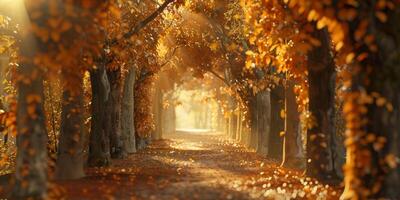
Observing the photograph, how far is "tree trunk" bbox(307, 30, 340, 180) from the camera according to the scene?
1423cm

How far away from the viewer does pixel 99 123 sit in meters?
20.6

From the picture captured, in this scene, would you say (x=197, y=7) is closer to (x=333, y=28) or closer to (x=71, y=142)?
(x=71, y=142)

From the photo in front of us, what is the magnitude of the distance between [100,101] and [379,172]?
1260cm

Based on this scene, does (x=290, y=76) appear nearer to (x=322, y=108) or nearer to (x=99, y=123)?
(x=322, y=108)

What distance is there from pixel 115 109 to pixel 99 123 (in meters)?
5.04

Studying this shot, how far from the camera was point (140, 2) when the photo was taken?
2334 centimetres

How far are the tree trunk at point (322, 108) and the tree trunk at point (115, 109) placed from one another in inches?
473

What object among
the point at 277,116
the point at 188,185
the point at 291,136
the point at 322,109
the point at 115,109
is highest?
the point at 115,109

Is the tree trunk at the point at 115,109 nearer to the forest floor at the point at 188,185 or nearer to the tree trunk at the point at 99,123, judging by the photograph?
the tree trunk at the point at 99,123

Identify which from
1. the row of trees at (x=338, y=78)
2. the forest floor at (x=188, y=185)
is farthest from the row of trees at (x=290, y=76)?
the forest floor at (x=188, y=185)

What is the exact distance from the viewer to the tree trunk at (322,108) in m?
14.2

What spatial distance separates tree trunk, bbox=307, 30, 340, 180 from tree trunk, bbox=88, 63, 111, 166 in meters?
8.41

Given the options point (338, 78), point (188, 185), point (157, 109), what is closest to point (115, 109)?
point (188, 185)

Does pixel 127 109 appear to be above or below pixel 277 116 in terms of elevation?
above
